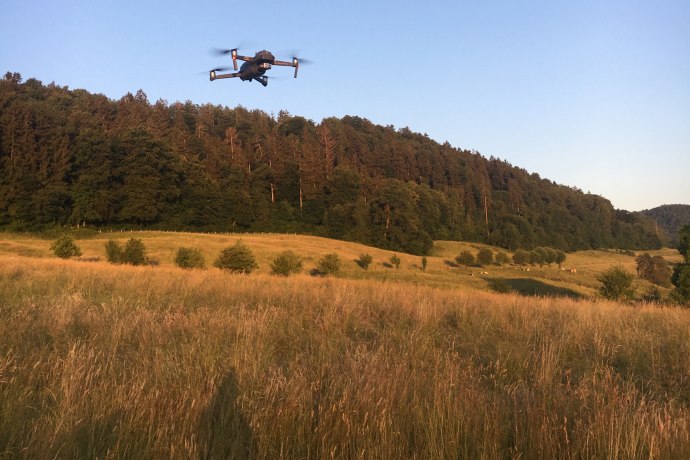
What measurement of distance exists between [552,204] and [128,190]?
11124cm

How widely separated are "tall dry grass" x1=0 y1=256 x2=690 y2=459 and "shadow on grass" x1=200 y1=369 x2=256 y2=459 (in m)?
0.01

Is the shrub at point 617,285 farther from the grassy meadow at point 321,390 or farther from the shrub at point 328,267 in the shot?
the grassy meadow at point 321,390

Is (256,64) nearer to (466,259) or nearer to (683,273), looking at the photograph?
(683,273)

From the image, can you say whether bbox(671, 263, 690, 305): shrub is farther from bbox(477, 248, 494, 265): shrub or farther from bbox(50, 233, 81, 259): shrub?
bbox(50, 233, 81, 259): shrub

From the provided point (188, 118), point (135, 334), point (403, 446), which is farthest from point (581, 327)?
point (188, 118)

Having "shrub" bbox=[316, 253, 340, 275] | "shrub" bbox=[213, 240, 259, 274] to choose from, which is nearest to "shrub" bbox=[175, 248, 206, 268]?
"shrub" bbox=[213, 240, 259, 274]

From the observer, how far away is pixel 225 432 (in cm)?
273

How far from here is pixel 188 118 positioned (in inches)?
4345

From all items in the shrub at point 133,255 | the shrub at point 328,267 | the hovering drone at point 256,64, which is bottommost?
the shrub at point 328,267

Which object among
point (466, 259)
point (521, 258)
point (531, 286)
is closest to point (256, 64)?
point (531, 286)

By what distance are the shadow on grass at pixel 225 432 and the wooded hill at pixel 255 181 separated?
7077cm

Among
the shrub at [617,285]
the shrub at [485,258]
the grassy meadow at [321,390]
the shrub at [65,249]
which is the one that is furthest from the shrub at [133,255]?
the shrub at [485,258]

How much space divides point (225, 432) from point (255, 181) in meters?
86.3

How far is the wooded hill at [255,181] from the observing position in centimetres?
6612
